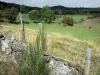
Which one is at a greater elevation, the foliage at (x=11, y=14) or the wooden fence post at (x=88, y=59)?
the wooden fence post at (x=88, y=59)

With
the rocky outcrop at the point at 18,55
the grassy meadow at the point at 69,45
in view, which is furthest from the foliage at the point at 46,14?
the rocky outcrop at the point at 18,55

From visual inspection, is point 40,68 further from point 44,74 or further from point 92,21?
point 92,21

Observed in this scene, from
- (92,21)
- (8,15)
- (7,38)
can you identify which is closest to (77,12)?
(92,21)

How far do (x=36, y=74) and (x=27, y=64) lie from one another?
375mm

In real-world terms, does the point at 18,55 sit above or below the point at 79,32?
above

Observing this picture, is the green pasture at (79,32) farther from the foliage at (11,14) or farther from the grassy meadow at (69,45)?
the foliage at (11,14)

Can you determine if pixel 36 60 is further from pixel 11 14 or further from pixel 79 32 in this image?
pixel 11 14

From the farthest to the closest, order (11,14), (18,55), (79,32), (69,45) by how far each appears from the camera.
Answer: (11,14)
(79,32)
(69,45)
(18,55)

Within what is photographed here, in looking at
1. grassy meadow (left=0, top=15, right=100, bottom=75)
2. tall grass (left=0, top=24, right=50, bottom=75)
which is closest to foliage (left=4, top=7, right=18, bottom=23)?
grassy meadow (left=0, top=15, right=100, bottom=75)

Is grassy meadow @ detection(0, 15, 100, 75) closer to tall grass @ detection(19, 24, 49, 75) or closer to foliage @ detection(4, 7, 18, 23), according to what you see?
tall grass @ detection(19, 24, 49, 75)

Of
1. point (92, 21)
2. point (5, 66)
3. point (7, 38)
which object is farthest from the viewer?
point (92, 21)

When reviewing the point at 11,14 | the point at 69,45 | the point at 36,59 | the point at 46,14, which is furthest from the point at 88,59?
the point at 11,14

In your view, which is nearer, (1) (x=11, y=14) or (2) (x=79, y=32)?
(2) (x=79, y=32)

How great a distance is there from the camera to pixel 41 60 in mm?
5852
